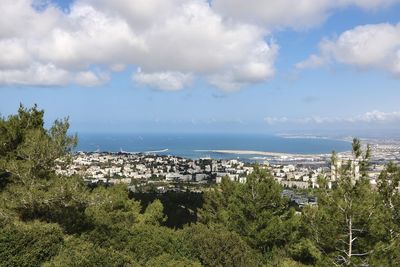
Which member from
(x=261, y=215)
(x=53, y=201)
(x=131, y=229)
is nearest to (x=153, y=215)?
(x=261, y=215)

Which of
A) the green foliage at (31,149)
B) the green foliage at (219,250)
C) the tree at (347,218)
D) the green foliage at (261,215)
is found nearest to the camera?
the green foliage at (219,250)

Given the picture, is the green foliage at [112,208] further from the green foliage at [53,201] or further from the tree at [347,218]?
the tree at [347,218]

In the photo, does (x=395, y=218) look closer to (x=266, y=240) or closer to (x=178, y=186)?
(x=266, y=240)

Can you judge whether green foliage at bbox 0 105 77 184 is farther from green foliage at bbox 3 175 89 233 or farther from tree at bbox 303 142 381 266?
tree at bbox 303 142 381 266

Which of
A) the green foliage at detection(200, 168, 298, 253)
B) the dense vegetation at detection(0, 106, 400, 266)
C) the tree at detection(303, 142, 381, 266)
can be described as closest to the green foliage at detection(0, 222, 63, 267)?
the dense vegetation at detection(0, 106, 400, 266)

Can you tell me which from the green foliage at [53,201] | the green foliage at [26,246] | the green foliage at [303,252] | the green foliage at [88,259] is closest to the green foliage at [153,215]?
the green foliage at [53,201]

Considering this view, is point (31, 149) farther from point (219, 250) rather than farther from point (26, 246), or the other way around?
point (219, 250)

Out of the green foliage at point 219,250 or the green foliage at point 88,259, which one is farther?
the green foliage at point 219,250

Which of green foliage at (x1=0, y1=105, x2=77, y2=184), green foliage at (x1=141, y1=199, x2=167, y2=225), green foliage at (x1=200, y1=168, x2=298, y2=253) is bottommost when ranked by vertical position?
green foliage at (x1=141, y1=199, x2=167, y2=225)

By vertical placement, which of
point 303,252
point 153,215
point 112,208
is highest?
point 112,208
